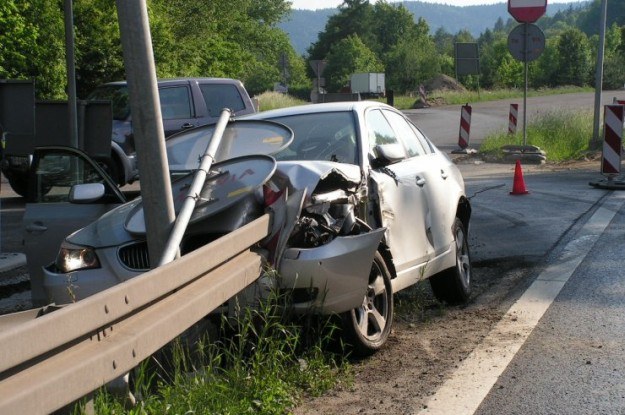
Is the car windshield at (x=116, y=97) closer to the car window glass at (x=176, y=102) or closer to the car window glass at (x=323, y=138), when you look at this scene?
the car window glass at (x=176, y=102)

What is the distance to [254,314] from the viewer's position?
5508mm

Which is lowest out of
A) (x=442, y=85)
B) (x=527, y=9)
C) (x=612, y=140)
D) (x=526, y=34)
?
(x=442, y=85)

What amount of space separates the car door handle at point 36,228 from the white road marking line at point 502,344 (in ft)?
10.6

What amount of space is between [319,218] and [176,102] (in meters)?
11.7

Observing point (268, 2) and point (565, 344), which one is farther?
point (268, 2)

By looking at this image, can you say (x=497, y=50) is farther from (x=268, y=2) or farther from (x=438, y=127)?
(x=438, y=127)

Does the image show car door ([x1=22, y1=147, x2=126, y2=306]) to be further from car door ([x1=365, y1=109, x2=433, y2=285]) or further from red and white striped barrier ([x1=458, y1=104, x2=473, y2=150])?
red and white striped barrier ([x1=458, y1=104, x2=473, y2=150])

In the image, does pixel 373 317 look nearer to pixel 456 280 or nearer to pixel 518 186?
pixel 456 280

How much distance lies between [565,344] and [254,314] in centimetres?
218

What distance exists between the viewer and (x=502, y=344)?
641cm

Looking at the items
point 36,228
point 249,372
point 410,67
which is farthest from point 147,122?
point 410,67

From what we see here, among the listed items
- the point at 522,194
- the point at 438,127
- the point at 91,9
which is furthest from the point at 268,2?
the point at 522,194

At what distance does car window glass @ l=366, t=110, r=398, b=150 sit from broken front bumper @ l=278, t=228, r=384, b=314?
1.42 m

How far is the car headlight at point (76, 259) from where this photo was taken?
5836mm
